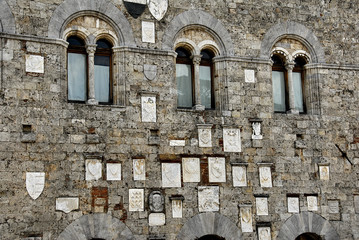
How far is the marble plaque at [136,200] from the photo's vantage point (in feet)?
41.8

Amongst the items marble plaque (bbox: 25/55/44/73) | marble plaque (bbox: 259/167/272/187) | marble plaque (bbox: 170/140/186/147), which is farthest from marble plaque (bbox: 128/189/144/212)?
marble plaque (bbox: 25/55/44/73)

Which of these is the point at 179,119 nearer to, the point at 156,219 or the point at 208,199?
the point at 208,199

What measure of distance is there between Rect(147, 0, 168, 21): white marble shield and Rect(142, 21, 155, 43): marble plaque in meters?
0.25

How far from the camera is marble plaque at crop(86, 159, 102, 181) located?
12523mm

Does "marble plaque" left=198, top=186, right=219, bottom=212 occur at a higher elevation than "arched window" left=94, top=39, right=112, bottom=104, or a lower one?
lower

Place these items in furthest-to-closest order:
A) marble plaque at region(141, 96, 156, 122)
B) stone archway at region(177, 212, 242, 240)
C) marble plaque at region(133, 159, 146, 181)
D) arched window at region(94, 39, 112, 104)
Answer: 1. arched window at region(94, 39, 112, 104)
2. marble plaque at region(141, 96, 156, 122)
3. stone archway at region(177, 212, 242, 240)
4. marble plaque at region(133, 159, 146, 181)

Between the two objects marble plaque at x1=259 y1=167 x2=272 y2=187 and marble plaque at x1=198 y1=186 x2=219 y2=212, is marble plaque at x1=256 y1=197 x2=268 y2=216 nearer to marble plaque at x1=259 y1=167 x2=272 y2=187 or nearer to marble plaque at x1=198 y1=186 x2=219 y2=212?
marble plaque at x1=259 y1=167 x2=272 y2=187

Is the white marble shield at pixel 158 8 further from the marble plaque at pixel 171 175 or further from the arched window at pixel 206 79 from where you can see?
the marble plaque at pixel 171 175

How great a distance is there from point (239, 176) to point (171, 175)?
1.76 m

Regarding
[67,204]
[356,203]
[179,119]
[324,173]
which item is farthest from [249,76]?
[67,204]

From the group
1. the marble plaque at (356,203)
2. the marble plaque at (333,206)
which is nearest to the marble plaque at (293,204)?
the marble plaque at (333,206)

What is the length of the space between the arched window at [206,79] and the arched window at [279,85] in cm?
179

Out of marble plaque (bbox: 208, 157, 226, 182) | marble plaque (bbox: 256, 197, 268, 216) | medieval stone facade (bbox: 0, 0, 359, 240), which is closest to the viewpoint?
medieval stone facade (bbox: 0, 0, 359, 240)

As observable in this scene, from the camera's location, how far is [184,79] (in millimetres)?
14250
